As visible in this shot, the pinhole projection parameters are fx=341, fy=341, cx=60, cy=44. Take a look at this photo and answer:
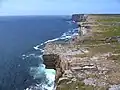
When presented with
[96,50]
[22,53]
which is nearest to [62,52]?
[96,50]

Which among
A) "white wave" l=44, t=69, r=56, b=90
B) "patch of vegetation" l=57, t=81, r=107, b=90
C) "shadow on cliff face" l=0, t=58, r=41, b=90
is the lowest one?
"shadow on cliff face" l=0, t=58, r=41, b=90

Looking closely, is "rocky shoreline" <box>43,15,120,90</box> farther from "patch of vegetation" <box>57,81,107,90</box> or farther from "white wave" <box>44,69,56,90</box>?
"white wave" <box>44,69,56,90</box>

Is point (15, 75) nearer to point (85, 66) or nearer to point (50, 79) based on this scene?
point (50, 79)

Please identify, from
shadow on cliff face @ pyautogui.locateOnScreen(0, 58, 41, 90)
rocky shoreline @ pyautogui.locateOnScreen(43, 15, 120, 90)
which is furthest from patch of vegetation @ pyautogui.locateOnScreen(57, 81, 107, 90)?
shadow on cliff face @ pyautogui.locateOnScreen(0, 58, 41, 90)

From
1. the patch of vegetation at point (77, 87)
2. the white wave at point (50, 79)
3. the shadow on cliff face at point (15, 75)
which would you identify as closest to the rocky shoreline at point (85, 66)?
the patch of vegetation at point (77, 87)

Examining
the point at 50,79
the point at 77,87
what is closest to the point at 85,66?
the point at 77,87

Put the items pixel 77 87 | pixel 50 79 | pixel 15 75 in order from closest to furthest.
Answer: pixel 77 87, pixel 50 79, pixel 15 75

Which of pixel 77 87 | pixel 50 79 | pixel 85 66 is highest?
pixel 85 66

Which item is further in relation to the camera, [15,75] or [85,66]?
[15,75]

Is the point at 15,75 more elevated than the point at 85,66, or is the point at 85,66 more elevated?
the point at 85,66

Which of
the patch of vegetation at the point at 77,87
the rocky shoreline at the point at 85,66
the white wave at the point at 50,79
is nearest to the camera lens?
the patch of vegetation at the point at 77,87

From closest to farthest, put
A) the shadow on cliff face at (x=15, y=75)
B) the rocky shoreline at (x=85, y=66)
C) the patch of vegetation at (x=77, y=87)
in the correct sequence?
Answer: the patch of vegetation at (x=77, y=87) < the rocky shoreline at (x=85, y=66) < the shadow on cliff face at (x=15, y=75)

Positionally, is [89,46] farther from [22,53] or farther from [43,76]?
[22,53]

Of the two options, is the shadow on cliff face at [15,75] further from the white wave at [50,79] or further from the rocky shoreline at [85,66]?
the rocky shoreline at [85,66]
